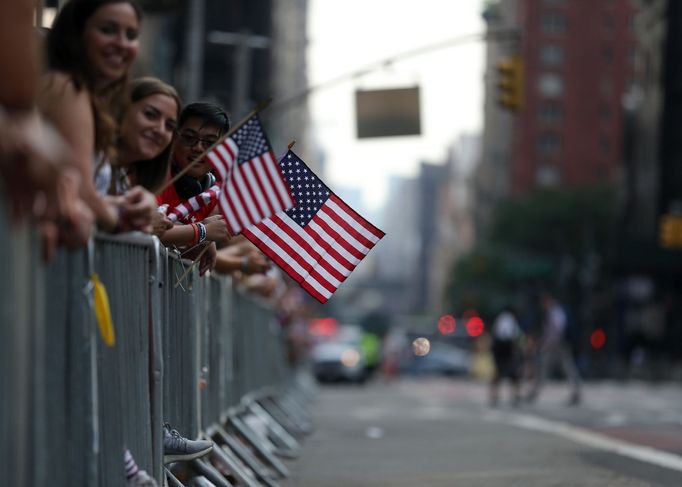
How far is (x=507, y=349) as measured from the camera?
31.3m

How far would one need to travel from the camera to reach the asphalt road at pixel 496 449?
35.6 ft

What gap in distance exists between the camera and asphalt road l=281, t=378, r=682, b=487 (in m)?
10.9

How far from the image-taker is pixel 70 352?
16.8ft

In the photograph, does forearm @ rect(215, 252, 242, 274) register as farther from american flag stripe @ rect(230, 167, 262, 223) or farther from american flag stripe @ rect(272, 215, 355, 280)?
american flag stripe @ rect(230, 167, 262, 223)

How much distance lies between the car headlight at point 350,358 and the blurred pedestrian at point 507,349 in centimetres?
2383

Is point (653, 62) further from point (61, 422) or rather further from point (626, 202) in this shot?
point (61, 422)

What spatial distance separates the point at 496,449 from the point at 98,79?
349 inches

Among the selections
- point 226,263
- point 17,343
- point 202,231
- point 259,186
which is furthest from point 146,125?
point 226,263

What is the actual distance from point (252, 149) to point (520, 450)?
24.0 feet

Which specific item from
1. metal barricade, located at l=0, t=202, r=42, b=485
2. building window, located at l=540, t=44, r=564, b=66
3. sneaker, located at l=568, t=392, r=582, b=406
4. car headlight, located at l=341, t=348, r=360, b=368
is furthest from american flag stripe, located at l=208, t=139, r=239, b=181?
building window, located at l=540, t=44, r=564, b=66

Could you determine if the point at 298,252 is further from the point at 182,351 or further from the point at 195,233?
the point at 195,233

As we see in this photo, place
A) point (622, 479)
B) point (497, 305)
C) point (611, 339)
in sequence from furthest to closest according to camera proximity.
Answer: point (497, 305) → point (611, 339) → point (622, 479)

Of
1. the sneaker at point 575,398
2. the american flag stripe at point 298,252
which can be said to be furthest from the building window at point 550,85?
the american flag stripe at point 298,252

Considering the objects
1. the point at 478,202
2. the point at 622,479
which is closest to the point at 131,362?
the point at 622,479
